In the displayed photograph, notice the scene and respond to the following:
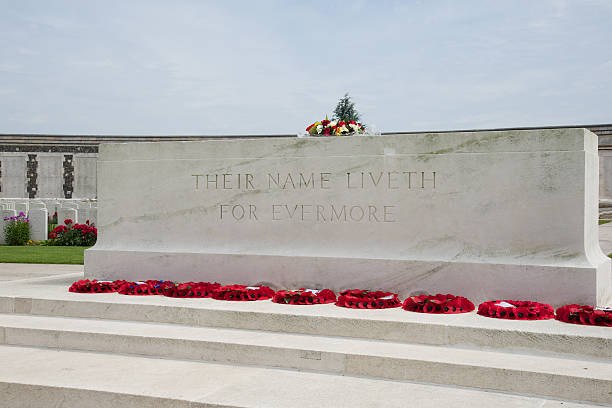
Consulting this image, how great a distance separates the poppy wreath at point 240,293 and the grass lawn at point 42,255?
6130 mm

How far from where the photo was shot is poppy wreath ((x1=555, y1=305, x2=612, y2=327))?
4.80 m

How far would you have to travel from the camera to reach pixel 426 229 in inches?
243

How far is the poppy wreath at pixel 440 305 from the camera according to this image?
535 cm

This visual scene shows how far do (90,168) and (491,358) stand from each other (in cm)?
3442

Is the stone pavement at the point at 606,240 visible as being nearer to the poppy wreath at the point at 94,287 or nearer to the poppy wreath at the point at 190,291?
the poppy wreath at the point at 190,291

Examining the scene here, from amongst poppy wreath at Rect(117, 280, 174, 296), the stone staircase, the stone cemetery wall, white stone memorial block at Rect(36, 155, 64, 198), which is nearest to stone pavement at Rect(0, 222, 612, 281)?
poppy wreath at Rect(117, 280, 174, 296)

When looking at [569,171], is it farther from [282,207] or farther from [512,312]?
[282,207]

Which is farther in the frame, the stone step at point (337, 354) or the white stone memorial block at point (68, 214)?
the white stone memorial block at point (68, 214)

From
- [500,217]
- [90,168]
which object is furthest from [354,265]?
[90,168]

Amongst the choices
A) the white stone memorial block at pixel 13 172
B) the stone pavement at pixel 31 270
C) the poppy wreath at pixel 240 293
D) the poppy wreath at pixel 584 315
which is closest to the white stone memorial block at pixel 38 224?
the stone pavement at pixel 31 270

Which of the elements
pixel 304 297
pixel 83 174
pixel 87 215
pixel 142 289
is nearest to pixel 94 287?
pixel 142 289

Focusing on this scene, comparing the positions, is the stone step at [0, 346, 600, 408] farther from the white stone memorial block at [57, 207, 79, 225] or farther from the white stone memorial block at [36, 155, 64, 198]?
the white stone memorial block at [36, 155, 64, 198]

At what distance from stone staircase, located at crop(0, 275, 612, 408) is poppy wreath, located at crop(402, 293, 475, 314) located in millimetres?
144

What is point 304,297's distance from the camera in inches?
230
